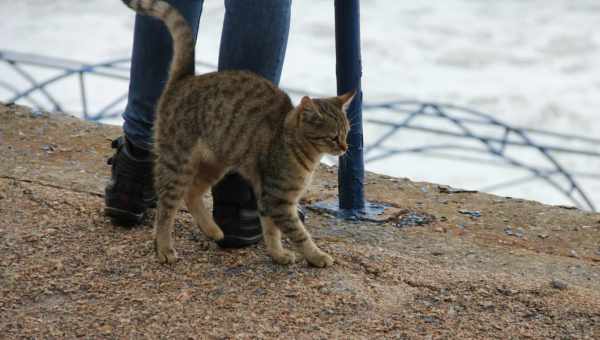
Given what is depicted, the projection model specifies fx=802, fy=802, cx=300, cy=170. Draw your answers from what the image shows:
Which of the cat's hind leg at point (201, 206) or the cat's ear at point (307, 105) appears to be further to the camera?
the cat's hind leg at point (201, 206)

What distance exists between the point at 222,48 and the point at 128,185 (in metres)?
0.51

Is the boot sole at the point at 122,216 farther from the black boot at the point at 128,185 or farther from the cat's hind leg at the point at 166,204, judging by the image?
the cat's hind leg at the point at 166,204

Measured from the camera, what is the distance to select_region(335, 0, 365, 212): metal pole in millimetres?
2604

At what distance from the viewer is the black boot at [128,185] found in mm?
2375

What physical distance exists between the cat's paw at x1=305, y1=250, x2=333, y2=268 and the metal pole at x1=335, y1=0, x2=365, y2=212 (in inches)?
22.1

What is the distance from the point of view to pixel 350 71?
2.63 metres

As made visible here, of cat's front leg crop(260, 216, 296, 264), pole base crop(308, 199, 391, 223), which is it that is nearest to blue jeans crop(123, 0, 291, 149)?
cat's front leg crop(260, 216, 296, 264)

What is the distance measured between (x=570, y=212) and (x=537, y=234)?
0.35 meters

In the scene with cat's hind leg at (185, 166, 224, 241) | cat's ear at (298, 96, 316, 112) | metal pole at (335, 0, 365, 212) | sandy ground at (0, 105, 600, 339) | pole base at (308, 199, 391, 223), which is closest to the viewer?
sandy ground at (0, 105, 600, 339)

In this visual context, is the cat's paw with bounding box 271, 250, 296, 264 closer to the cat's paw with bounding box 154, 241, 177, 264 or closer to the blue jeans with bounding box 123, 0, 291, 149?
the cat's paw with bounding box 154, 241, 177, 264

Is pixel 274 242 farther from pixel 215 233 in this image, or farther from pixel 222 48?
pixel 222 48

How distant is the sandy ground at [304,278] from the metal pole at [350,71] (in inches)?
7.6

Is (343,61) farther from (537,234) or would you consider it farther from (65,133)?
(65,133)

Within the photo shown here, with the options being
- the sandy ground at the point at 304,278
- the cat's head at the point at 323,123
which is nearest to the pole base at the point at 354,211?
the sandy ground at the point at 304,278
